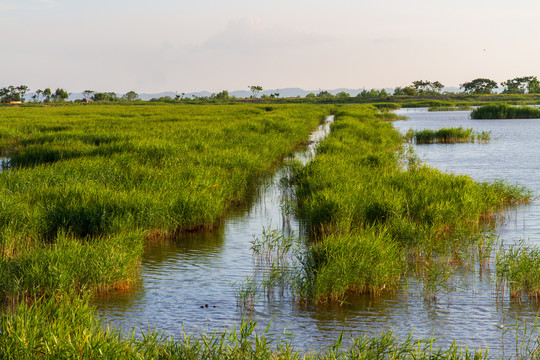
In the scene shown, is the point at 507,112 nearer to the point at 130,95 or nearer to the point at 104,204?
the point at 104,204

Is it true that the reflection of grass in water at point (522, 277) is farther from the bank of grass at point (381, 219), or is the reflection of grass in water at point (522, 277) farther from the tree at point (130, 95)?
the tree at point (130, 95)

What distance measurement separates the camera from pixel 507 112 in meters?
61.3

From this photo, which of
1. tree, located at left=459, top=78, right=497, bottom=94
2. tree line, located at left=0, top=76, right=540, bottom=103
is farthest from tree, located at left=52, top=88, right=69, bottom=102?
tree, located at left=459, top=78, right=497, bottom=94

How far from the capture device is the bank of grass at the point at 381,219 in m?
8.59

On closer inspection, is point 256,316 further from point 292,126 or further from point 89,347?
point 292,126

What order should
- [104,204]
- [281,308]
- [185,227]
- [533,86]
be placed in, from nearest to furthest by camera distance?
[281,308] < [104,204] < [185,227] < [533,86]

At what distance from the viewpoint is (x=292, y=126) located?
36062 mm

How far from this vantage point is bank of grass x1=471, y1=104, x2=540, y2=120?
60.7 meters

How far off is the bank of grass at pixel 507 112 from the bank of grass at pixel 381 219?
4745 cm

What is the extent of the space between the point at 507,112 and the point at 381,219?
2210 inches

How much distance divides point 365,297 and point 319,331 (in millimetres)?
1561

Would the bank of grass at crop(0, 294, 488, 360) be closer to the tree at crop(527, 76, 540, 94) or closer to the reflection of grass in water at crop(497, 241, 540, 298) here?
the reflection of grass in water at crop(497, 241, 540, 298)

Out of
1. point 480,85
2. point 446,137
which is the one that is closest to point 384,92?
point 480,85

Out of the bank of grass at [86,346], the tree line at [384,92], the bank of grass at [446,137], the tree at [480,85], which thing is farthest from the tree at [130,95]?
the bank of grass at [86,346]
